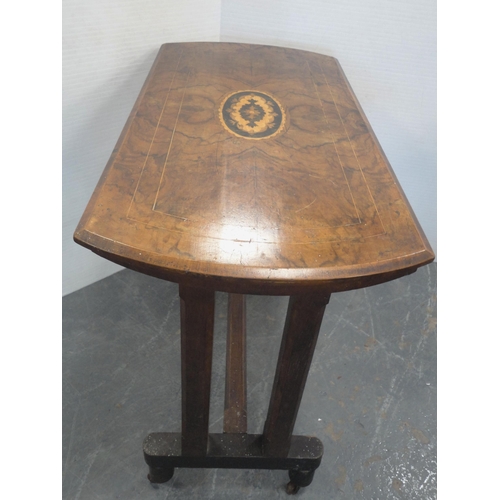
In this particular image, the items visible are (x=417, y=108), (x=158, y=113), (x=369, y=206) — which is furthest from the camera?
(x=417, y=108)

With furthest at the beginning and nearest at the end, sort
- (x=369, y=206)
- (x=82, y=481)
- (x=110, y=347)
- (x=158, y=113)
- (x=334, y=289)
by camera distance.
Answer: (x=110, y=347) → (x=82, y=481) → (x=158, y=113) → (x=369, y=206) → (x=334, y=289)

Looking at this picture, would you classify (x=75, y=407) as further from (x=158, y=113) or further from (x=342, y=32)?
(x=342, y=32)

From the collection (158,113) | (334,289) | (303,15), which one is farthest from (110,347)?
(303,15)

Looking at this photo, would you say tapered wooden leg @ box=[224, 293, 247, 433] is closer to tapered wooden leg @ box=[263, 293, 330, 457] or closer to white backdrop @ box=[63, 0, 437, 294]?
tapered wooden leg @ box=[263, 293, 330, 457]

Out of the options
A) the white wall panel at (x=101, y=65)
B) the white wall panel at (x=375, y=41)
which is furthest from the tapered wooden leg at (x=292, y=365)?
the white wall panel at (x=375, y=41)

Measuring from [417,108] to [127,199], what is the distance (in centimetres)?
122

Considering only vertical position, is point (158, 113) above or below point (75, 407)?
above

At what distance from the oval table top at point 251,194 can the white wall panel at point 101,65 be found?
0.24 meters

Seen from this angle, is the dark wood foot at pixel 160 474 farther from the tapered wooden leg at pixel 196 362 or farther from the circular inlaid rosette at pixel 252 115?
the circular inlaid rosette at pixel 252 115

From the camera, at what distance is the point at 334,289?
0.72 meters

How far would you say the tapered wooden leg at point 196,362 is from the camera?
2.68 ft

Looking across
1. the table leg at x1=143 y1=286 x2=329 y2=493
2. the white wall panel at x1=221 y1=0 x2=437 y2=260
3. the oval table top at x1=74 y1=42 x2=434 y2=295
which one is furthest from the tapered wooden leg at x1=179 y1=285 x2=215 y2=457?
the white wall panel at x1=221 y1=0 x2=437 y2=260

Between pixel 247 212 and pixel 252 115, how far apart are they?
36 centimetres

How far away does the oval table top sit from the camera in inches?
27.8
